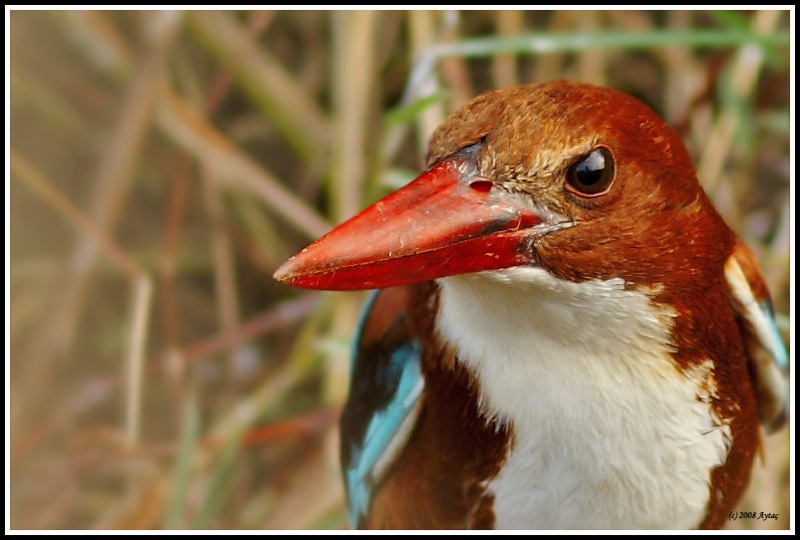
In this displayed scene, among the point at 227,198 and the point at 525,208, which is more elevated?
the point at 227,198

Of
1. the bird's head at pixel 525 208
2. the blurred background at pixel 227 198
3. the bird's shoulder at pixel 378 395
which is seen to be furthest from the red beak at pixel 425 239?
the blurred background at pixel 227 198

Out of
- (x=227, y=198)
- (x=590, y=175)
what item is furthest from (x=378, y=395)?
(x=227, y=198)

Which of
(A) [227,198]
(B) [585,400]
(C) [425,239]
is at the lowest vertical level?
(B) [585,400]

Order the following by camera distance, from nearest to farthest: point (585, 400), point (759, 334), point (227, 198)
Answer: point (585, 400) → point (759, 334) → point (227, 198)

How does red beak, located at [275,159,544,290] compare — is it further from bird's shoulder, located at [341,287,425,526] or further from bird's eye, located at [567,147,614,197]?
bird's shoulder, located at [341,287,425,526]

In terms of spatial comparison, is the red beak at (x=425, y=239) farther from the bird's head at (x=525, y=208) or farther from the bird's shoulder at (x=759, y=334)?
the bird's shoulder at (x=759, y=334)

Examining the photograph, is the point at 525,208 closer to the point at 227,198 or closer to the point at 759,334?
the point at 759,334

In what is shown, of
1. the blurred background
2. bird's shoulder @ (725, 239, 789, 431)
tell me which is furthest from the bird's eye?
the blurred background

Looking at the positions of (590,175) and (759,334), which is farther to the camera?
(759,334)
